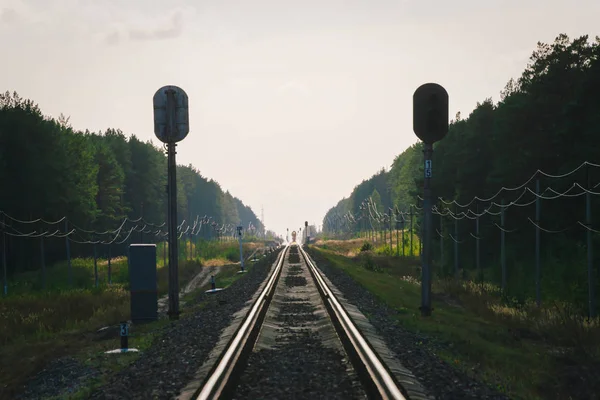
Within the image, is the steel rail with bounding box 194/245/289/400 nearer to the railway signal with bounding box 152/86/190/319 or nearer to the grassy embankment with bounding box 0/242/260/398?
the grassy embankment with bounding box 0/242/260/398

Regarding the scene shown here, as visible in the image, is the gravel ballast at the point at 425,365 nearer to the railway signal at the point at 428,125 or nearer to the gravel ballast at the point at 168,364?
the railway signal at the point at 428,125

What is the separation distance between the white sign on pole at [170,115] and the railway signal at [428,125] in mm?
6486

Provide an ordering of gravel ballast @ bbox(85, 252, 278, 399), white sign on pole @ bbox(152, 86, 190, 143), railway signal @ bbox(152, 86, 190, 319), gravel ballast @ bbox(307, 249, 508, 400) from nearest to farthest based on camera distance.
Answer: gravel ballast @ bbox(307, 249, 508, 400), gravel ballast @ bbox(85, 252, 278, 399), railway signal @ bbox(152, 86, 190, 319), white sign on pole @ bbox(152, 86, 190, 143)

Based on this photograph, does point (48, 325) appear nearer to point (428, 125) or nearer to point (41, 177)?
point (428, 125)

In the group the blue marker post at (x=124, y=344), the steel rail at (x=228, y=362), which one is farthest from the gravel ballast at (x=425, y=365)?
the blue marker post at (x=124, y=344)

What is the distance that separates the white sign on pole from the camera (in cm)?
1747

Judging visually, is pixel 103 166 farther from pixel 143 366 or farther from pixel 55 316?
pixel 143 366

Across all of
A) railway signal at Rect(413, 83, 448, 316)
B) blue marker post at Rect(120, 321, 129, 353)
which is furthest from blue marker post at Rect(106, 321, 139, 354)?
railway signal at Rect(413, 83, 448, 316)

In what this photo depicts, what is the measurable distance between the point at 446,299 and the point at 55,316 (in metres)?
14.6

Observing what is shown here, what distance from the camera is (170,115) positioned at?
17516mm

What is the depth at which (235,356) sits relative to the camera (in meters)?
8.80

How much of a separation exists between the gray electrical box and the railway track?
4.99 meters

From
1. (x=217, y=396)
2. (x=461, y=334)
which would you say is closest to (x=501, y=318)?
(x=461, y=334)

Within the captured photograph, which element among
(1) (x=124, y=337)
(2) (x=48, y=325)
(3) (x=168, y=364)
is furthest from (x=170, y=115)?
(3) (x=168, y=364)
